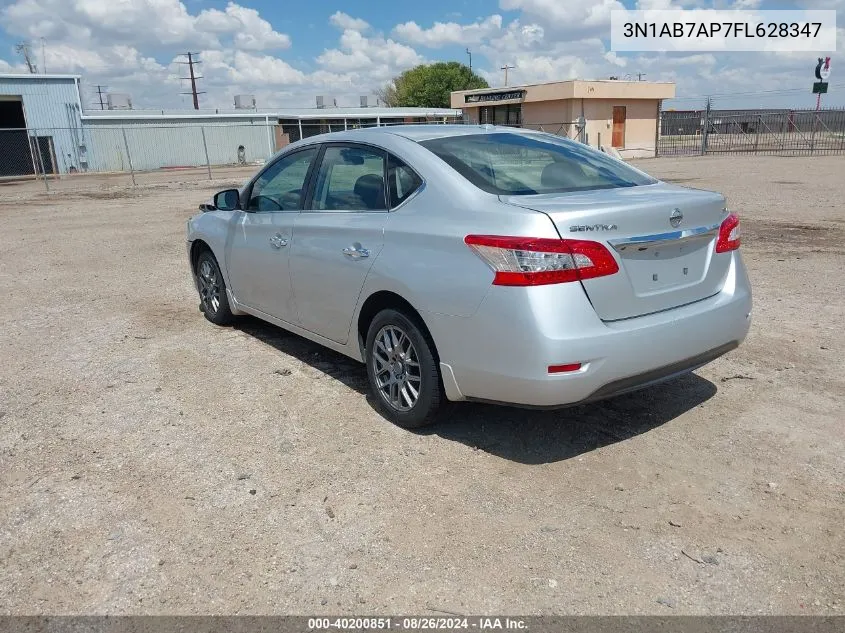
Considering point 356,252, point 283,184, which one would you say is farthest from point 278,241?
point 356,252

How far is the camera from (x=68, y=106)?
122 ft

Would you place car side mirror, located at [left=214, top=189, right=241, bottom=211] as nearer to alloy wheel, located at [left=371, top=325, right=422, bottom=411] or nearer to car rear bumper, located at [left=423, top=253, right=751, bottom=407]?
alloy wheel, located at [left=371, top=325, right=422, bottom=411]

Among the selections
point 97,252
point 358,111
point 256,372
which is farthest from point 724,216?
point 358,111

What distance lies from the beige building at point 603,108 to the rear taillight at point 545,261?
114 feet

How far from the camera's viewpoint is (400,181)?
155 inches

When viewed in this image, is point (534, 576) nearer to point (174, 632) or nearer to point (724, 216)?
point (174, 632)

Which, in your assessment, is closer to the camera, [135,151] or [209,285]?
[209,285]

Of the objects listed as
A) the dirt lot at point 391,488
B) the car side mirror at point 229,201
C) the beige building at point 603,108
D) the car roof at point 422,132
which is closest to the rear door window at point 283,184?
the car side mirror at point 229,201

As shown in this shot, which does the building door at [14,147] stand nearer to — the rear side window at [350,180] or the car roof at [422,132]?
the rear side window at [350,180]

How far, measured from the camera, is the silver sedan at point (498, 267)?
3.14 meters

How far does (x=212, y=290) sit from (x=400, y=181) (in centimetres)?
284

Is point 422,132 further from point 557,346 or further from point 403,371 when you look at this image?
point 557,346

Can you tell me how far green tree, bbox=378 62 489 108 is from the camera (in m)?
73.2

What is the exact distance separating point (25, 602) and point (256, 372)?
248 cm
